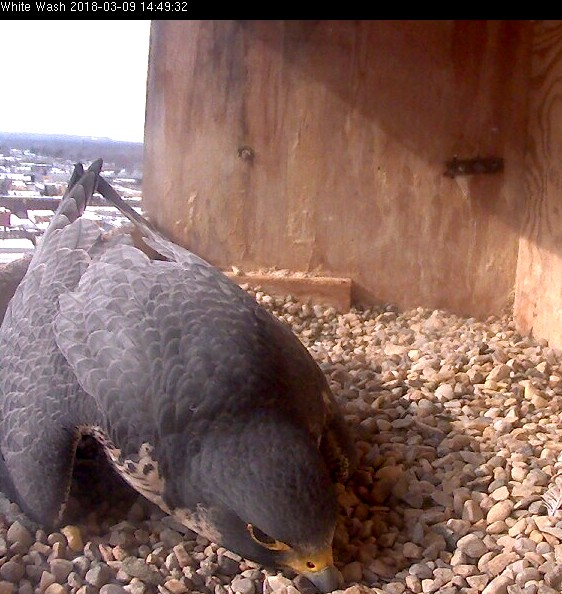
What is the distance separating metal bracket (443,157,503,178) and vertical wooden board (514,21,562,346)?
166 millimetres

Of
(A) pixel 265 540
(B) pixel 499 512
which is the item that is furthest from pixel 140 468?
(B) pixel 499 512

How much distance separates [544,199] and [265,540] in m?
2.45

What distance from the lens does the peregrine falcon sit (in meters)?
1.98

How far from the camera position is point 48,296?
2613 millimetres

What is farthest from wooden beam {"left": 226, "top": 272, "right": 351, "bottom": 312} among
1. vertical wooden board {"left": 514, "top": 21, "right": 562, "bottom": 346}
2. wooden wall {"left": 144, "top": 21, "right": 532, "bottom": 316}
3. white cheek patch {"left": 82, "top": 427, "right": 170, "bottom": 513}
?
white cheek patch {"left": 82, "top": 427, "right": 170, "bottom": 513}

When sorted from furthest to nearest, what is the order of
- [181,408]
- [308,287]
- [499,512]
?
[308,287] < [499,512] < [181,408]

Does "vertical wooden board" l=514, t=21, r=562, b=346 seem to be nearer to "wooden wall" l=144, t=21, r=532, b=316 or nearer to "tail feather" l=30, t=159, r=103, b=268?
"wooden wall" l=144, t=21, r=532, b=316

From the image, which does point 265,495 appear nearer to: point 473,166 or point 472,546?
point 472,546

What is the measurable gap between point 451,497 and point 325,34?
5.04 ft

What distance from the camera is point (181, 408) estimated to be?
2098mm

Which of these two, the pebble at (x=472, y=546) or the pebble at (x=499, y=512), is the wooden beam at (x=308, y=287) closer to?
the pebble at (x=499, y=512)

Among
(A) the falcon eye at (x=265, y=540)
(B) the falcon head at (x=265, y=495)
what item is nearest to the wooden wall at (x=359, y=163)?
(B) the falcon head at (x=265, y=495)

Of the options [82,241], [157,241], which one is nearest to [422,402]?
[157,241]
